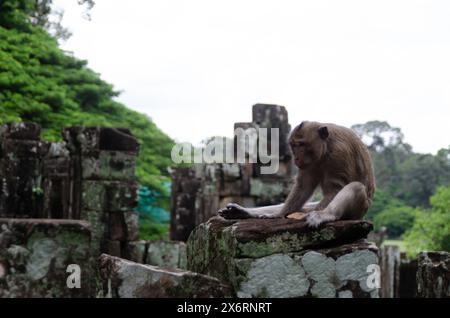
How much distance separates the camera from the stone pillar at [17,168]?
1260cm

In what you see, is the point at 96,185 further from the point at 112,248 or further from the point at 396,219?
the point at 396,219

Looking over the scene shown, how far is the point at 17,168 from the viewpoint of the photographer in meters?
12.6

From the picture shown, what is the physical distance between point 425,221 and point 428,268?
2224 cm

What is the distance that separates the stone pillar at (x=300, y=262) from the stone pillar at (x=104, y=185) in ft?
30.7

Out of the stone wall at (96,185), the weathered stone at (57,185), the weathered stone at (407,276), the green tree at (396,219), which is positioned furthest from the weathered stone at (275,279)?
the green tree at (396,219)

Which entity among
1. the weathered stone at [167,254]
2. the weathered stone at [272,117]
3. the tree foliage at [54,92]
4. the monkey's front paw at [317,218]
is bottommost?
the weathered stone at [167,254]

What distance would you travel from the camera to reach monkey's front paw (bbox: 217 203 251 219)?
577cm

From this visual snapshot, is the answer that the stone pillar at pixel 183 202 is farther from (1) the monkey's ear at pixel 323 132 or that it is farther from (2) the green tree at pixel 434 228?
(1) the monkey's ear at pixel 323 132

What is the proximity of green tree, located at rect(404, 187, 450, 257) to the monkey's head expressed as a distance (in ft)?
57.7

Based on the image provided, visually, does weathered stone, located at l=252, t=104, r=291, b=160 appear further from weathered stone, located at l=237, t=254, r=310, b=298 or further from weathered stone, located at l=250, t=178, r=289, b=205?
weathered stone, located at l=237, t=254, r=310, b=298

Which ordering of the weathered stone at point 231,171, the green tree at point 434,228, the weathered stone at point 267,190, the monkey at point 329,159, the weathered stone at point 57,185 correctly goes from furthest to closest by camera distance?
the green tree at point 434,228 < the weathered stone at point 231,171 < the weathered stone at point 267,190 < the weathered stone at point 57,185 < the monkey at point 329,159
